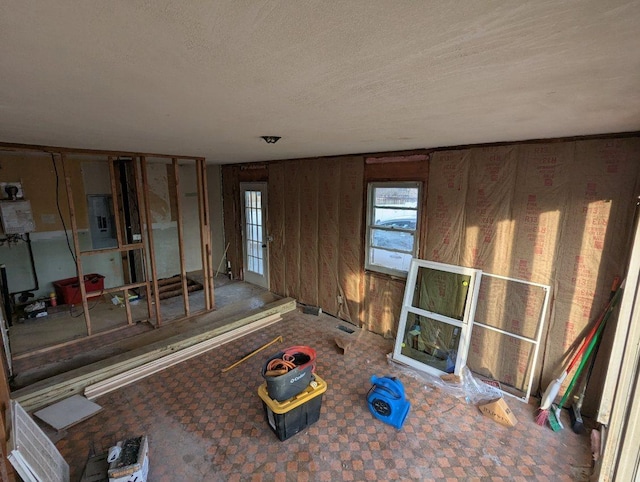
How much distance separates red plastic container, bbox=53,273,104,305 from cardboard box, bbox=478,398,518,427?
558 centimetres

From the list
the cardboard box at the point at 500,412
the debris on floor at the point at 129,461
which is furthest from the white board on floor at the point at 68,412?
the cardboard box at the point at 500,412

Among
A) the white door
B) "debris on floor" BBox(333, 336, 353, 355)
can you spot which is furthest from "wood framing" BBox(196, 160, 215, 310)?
"debris on floor" BBox(333, 336, 353, 355)

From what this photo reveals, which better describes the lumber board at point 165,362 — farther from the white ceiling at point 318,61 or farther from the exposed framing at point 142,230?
the white ceiling at point 318,61

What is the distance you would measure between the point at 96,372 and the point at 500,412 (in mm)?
4103

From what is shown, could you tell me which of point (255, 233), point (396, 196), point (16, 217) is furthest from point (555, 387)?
point (16, 217)

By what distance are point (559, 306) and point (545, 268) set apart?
384 millimetres

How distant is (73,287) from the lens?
5012mm

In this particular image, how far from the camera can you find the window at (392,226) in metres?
3.92

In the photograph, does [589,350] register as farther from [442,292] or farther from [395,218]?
[395,218]

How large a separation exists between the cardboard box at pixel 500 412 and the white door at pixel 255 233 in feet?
13.6

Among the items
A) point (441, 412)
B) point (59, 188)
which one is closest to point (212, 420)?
point (441, 412)

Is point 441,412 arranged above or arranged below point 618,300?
below

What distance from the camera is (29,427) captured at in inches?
85.5

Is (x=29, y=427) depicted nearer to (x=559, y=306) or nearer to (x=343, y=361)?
(x=343, y=361)
